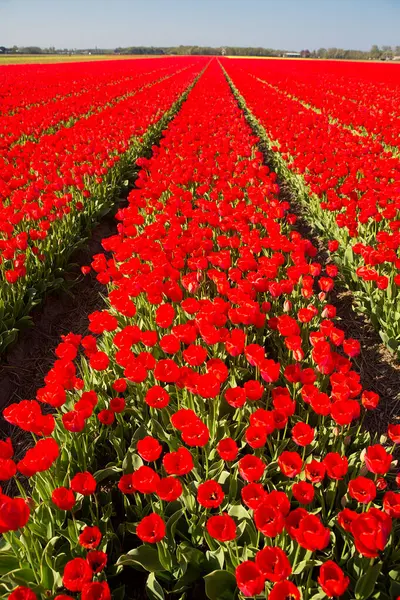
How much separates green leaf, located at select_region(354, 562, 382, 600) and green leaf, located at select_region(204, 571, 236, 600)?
21.1 inches

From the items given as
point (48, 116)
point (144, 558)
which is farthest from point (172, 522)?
point (48, 116)

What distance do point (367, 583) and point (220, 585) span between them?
0.63 metres

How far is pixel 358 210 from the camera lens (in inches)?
240

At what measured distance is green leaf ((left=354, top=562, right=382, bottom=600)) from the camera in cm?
180

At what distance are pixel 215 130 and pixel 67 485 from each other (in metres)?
9.74

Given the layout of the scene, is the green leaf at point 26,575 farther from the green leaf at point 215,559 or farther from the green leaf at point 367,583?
the green leaf at point 367,583

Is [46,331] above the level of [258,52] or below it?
below

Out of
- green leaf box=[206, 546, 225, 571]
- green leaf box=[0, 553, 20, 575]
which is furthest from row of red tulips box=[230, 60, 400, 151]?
green leaf box=[0, 553, 20, 575]

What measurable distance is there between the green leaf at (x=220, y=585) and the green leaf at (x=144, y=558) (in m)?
0.26

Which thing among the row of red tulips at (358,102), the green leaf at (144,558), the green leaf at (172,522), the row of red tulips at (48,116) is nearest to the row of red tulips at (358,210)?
the row of red tulips at (358,102)

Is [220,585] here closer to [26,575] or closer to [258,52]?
[26,575]

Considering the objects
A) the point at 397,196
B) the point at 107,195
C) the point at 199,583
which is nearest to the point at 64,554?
the point at 199,583

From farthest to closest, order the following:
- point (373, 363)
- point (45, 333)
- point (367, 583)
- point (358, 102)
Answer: point (358, 102)
point (45, 333)
point (373, 363)
point (367, 583)

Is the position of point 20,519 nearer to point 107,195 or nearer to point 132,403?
point 132,403
